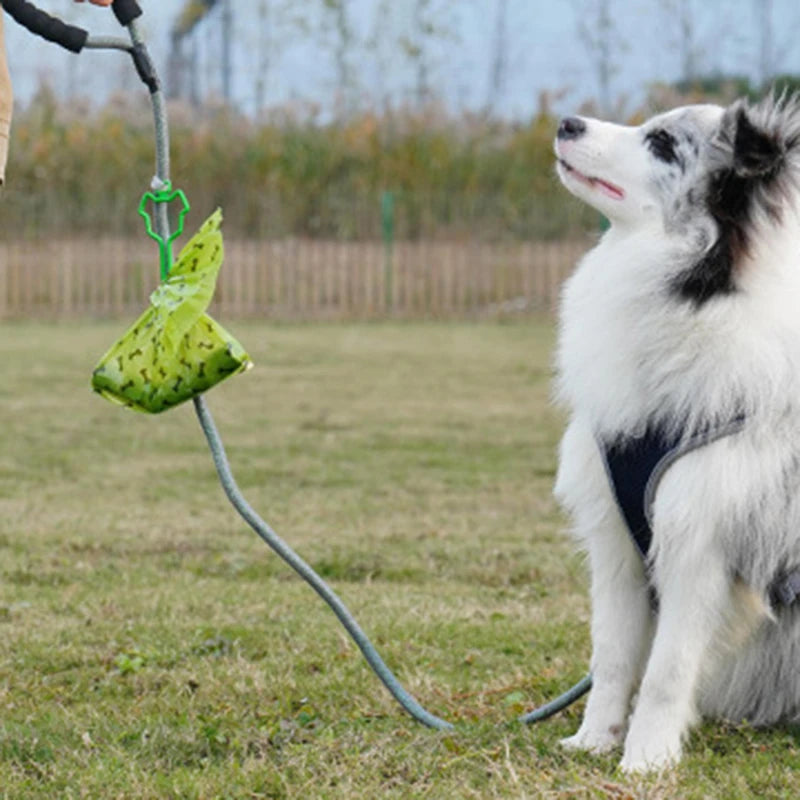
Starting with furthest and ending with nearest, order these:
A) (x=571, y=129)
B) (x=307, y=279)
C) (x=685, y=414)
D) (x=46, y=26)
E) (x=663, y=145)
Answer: (x=307, y=279) < (x=571, y=129) < (x=663, y=145) < (x=46, y=26) < (x=685, y=414)

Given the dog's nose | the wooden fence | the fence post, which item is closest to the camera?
the dog's nose

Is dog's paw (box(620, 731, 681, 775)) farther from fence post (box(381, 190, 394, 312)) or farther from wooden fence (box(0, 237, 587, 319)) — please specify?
fence post (box(381, 190, 394, 312))

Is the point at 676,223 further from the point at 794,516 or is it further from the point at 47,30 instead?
the point at 47,30

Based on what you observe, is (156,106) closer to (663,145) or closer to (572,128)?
(572,128)

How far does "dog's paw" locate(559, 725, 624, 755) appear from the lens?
3.63m

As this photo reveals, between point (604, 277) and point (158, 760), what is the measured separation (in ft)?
5.23

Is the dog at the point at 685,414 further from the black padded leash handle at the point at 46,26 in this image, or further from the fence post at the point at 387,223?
the fence post at the point at 387,223

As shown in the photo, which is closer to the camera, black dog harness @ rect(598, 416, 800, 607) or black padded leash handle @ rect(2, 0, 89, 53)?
black dog harness @ rect(598, 416, 800, 607)

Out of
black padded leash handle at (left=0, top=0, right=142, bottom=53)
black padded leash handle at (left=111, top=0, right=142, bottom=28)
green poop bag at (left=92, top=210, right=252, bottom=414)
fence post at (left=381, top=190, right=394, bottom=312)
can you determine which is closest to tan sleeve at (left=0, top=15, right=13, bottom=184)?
black padded leash handle at (left=0, top=0, right=142, bottom=53)

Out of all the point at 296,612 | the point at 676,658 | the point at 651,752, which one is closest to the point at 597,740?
the point at 651,752

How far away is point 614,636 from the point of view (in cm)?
366

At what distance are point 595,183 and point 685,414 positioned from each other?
69 cm

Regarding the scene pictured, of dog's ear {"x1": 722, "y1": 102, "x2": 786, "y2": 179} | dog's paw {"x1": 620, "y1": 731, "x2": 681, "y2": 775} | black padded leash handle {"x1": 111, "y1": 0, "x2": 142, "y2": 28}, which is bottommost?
dog's paw {"x1": 620, "y1": 731, "x2": 681, "y2": 775}

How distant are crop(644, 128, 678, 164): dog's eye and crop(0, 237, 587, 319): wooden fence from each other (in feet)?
54.7
